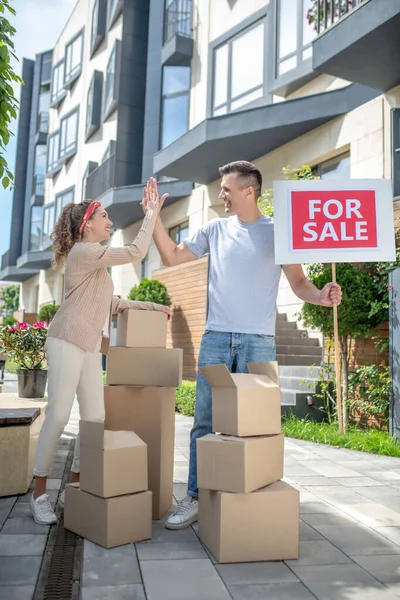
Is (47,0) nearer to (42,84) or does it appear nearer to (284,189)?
(284,189)

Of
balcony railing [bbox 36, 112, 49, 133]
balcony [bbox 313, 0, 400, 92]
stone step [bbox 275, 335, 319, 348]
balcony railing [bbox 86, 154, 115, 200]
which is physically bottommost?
stone step [bbox 275, 335, 319, 348]

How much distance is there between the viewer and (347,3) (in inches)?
303

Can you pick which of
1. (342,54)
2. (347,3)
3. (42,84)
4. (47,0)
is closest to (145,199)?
(47,0)

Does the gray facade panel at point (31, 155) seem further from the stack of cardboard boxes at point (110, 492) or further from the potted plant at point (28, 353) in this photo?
the stack of cardboard boxes at point (110, 492)

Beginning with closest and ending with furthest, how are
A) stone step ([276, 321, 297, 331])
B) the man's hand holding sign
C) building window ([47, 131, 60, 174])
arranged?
the man's hand holding sign, stone step ([276, 321, 297, 331]), building window ([47, 131, 60, 174])

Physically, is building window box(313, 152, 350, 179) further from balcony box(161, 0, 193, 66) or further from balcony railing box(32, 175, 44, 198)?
balcony railing box(32, 175, 44, 198)

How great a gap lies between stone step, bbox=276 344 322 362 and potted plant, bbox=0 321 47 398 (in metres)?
4.40

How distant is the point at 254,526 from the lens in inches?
103

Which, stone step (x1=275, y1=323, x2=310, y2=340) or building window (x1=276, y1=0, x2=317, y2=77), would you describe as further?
building window (x1=276, y1=0, x2=317, y2=77)

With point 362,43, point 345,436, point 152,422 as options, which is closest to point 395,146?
point 362,43

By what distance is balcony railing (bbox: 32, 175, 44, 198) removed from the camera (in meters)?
28.8

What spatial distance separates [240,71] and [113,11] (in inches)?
321

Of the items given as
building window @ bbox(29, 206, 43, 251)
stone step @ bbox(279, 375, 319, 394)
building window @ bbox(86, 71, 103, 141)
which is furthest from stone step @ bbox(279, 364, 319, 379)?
building window @ bbox(29, 206, 43, 251)

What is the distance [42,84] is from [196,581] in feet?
104
